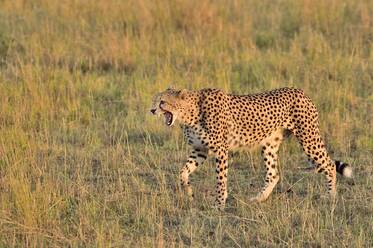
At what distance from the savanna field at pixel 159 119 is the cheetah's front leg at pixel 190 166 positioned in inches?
5.2

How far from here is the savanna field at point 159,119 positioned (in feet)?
16.4

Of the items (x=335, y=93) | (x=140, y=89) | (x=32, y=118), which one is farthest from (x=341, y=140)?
(x=32, y=118)

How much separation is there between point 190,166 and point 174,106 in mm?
463

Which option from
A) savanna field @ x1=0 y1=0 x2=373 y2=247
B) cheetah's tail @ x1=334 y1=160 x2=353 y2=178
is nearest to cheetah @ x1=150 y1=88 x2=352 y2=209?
cheetah's tail @ x1=334 y1=160 x2=353 y2=178

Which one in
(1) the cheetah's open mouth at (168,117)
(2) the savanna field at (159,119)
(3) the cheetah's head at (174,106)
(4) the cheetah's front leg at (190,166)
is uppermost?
(3) the cheetah's head at (174,106)

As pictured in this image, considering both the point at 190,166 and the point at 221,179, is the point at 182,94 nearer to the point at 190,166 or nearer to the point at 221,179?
the point at 190,166

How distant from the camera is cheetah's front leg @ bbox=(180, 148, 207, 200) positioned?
5.67 meters

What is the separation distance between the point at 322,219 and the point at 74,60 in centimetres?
478

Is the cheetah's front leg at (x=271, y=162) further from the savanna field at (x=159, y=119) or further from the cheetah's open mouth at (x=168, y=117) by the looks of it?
the cheetah's open mouth at (x=168, y=117)

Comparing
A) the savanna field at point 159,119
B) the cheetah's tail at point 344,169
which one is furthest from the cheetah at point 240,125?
the savanna field at point 159,119

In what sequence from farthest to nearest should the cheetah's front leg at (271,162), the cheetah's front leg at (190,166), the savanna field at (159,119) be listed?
1. the cheetah's front leg at (271,162)
2. the cheetah's front leg at (190,166)
3. the savanna field at (159,119)

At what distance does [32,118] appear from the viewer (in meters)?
7.26

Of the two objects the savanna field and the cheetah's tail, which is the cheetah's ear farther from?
the cheetah's tail

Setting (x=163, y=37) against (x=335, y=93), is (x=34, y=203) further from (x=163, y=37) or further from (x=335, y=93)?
(x=163, y=37)
